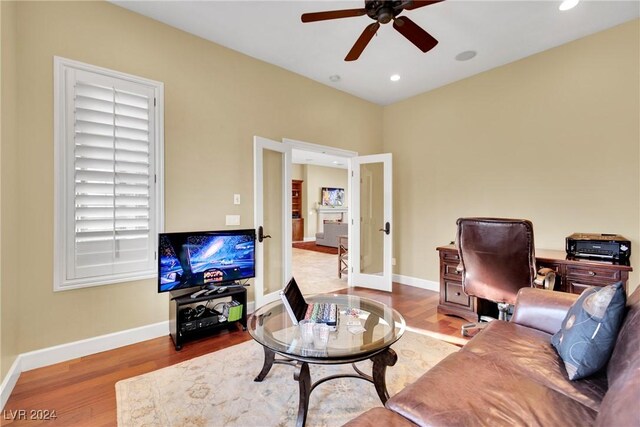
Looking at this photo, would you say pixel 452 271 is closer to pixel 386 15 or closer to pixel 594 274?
pixel 594 274

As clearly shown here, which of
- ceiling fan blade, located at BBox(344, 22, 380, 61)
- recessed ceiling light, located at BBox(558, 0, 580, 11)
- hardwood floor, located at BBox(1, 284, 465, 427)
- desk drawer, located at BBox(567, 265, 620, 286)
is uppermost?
recessed ceiling light, located at BBox(558, 0, 580, 11)

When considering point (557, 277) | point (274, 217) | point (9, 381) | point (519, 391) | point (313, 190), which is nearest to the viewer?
point (519, 391)

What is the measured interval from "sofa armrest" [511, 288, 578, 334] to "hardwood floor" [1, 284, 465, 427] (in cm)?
98

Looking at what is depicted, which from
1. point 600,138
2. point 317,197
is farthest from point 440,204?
point 317,197

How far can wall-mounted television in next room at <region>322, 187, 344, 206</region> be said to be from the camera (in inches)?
422

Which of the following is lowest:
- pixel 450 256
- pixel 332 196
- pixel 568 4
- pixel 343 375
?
pixel 343 375

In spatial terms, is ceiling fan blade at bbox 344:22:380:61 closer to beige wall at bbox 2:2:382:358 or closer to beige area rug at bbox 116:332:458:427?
beige wall at bbox 2:2:382:358

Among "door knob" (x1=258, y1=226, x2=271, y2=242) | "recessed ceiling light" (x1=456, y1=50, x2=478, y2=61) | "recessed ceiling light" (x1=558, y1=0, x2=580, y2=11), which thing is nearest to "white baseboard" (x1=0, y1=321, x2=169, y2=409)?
"door knob" (x1=258, y1=226, x2=271, y2=242)

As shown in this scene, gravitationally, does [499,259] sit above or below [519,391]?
above

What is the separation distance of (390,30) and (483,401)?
3.04 m

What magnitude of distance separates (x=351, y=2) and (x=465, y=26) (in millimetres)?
1174

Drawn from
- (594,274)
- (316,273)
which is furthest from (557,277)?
(316,273)

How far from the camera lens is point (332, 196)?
10914mm

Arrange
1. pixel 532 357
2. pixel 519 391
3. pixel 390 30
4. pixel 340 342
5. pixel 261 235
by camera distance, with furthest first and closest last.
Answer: pixel 261 235
pixel 390 30
pixel 340 342
pixel 532 357
pixel 519 391
